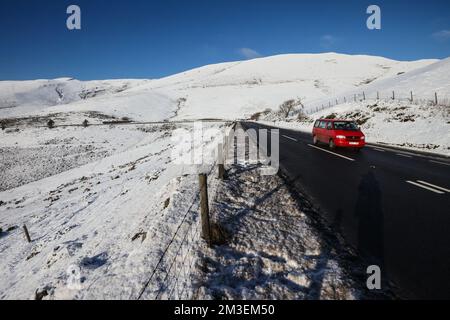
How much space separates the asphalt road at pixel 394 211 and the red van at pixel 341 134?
3.44 meters

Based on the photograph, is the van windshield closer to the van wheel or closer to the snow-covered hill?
the van wheel

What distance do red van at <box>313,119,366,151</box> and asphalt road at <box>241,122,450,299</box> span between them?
344 cm

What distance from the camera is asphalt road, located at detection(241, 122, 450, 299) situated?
3.94 m

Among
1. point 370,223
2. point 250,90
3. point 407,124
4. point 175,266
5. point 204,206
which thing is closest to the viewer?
point 175,266

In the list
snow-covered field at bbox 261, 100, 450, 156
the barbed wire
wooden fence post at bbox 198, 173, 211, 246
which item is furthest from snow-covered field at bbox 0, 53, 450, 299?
wooden fence post at bbox 198, 173, 211, 246

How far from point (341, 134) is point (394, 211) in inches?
393

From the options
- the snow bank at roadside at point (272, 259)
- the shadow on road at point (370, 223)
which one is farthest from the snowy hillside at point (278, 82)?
the snow bank at roadside at point (272, 259)

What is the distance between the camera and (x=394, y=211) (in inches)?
237

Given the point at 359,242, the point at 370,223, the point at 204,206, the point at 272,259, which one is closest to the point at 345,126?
the point at 370,223

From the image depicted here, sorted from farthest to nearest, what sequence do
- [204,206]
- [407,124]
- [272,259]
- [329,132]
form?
1. [407,124]
2. [329,132]
3. [204,206]
4. [272,259]

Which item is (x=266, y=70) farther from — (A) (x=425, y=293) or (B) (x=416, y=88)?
(A) (x=425, y=293)

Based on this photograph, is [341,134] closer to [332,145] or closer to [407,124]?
[332,145]

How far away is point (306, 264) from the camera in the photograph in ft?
14.1

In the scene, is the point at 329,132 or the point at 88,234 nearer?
the point at 88,234
